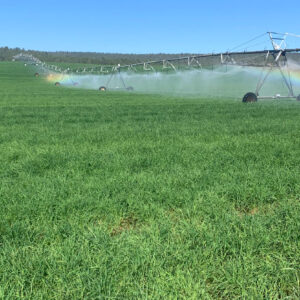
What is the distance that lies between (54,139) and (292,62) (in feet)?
75.3

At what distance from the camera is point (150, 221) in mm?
3455

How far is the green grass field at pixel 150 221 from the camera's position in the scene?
242cm

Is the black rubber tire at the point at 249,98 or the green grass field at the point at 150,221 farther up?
the black rubber tire at the point at 249,98

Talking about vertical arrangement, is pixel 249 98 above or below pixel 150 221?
above

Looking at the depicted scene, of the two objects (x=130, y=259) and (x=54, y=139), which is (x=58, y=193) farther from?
(x=54, y=139)

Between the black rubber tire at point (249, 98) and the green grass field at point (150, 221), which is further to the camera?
the black rubber tire at point (249, 98)

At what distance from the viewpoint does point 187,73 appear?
43469mm

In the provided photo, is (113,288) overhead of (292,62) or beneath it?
beneath

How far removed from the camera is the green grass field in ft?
7.94

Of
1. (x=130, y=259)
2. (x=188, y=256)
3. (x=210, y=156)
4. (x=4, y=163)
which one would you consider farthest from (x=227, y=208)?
(x=4, y=163)

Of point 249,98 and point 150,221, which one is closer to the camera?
point 150,221

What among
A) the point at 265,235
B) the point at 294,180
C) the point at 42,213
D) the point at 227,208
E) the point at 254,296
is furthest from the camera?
the point at 294,180

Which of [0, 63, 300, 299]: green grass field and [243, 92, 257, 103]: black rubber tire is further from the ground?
[243, 92, 257, 103]: black rubber tire

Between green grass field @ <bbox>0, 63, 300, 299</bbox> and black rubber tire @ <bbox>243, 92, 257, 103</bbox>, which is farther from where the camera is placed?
black rubber tire @ <bbox>243, 92, 257, 103</bbox>
